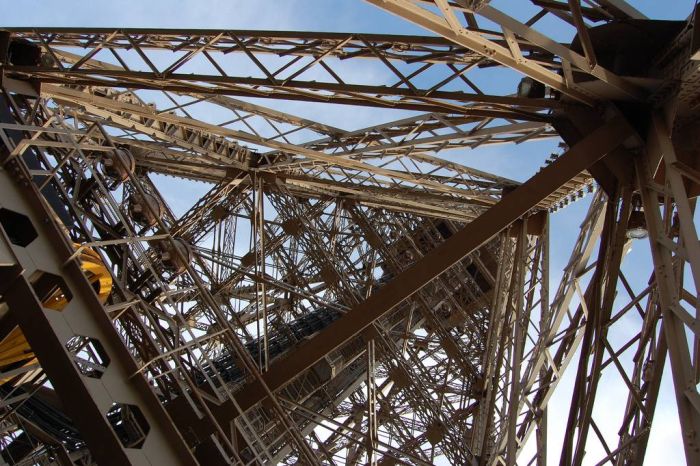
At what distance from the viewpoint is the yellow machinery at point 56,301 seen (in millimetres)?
10984

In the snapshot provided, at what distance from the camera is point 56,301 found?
12.0 metres

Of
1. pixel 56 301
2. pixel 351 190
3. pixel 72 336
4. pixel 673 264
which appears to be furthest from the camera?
pixel 351 190

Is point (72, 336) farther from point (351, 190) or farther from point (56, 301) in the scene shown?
point (351, 190)

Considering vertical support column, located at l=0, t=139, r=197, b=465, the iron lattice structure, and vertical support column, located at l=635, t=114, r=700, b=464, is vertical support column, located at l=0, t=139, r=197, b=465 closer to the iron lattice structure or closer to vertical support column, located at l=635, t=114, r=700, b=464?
the iron lattice structure

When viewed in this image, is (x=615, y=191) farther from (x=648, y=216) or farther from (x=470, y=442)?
(x=470, y=442)

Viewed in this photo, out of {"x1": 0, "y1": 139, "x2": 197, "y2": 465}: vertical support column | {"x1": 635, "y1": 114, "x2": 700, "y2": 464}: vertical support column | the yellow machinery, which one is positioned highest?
the yellow machinery

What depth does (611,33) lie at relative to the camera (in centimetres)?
979

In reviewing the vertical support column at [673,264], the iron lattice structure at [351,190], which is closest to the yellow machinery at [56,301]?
the iron lattice structure at [351,190]

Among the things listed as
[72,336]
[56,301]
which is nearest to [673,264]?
[72,336]

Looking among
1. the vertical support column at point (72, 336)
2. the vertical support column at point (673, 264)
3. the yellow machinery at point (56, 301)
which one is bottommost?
the vertical support column at point (673, 264)

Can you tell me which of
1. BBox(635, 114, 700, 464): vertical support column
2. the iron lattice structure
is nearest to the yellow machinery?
the iron lattice structure

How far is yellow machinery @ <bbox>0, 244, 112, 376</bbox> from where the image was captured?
1098 centimetres

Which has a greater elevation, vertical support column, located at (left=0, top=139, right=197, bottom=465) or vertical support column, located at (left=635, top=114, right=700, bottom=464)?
vertical support column, located at (left=0, top=139, right=197, bottom=465)

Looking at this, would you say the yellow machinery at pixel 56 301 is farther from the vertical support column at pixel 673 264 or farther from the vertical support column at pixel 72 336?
the vertical support column at pixel 673 264
